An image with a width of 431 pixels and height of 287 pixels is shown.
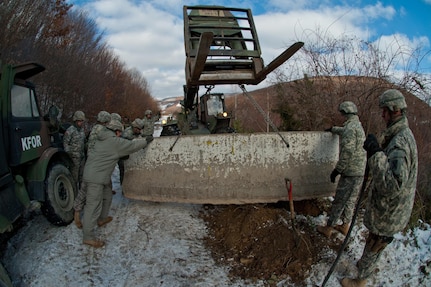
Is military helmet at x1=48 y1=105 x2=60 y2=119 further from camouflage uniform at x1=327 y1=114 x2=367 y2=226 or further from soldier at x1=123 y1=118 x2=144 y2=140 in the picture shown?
camouflage uniform at x1=327 y1=114 x2=367 y2=226

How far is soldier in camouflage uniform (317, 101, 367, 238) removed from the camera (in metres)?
3.72

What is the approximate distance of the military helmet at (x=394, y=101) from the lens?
2.62 metres

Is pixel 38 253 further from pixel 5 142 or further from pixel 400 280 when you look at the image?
pixel 400 280

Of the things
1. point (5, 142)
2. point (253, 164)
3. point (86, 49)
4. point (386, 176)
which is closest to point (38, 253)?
point (5, 142)

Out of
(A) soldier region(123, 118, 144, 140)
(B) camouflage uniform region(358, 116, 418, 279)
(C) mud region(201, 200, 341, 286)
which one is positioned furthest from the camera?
(A) soldier region(123, 118, 144, 140)

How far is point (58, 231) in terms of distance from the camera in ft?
13.8

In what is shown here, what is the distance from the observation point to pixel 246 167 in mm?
3930

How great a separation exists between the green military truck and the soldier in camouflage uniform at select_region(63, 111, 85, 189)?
1.95ft

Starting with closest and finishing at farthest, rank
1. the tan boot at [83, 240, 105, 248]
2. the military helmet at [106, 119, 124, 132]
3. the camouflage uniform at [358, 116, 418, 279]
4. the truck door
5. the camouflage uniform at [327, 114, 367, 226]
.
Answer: the camouflage uniform at [358, 116, 418, 279]
the truck door
the camouflage uniform at [327, 114, 367, 226]
the tan boot at [83, 240, 105, 248]
the military helmet at [106, 119, 124, 132]

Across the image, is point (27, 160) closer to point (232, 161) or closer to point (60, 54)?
point (232, 161)

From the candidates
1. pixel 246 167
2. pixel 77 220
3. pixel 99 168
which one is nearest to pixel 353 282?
pixel 246 167

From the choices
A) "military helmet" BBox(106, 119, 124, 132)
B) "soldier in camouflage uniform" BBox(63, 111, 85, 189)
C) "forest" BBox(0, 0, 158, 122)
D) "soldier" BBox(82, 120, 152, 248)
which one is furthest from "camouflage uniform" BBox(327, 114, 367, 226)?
"forest" BBox(0, 0, 158, 122)

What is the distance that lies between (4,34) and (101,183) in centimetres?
680

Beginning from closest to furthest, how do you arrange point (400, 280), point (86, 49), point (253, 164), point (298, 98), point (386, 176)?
1. point (386, 176)
2. point (400, 280)
3. point (253, 164)
4. point (298, 98)
5. point (86, 49)
